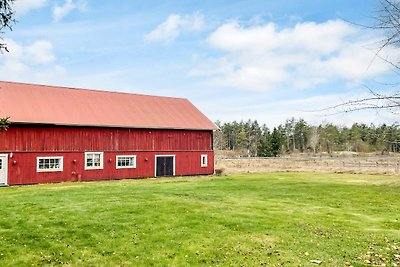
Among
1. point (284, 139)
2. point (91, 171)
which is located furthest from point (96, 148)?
point (284, 139)

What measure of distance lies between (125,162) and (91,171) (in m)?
3.86

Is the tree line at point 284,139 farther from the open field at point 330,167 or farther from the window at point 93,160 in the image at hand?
the window at point 93,160

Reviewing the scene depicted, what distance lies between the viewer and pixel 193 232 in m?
12.8

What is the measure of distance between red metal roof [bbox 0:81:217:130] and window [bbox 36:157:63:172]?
3414 millimetres

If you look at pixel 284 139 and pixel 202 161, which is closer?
pixel 202 161

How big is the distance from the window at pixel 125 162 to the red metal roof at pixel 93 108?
3.35 metres

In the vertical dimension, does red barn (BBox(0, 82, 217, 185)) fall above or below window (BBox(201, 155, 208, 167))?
above

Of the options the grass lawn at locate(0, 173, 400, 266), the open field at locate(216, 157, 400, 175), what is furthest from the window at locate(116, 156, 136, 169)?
the grass lawn at locate(0, 173, 400, 266)

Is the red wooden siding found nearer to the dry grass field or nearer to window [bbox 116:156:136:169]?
window [bbox 116:156:136:169]

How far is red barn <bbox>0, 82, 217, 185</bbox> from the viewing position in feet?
109

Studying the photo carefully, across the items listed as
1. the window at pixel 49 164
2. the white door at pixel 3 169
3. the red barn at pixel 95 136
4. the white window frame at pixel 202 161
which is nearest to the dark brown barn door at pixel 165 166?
the red barn at pixel 95 136

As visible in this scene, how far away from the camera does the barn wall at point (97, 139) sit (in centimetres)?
3303

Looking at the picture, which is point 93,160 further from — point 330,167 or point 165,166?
point 330,167

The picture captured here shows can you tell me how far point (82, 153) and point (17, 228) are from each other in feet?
77.5
